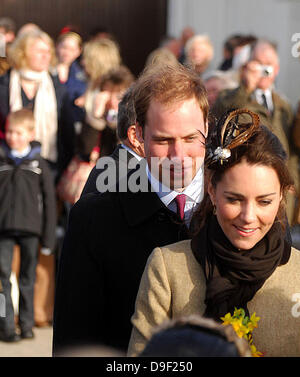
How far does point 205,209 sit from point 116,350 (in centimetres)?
52

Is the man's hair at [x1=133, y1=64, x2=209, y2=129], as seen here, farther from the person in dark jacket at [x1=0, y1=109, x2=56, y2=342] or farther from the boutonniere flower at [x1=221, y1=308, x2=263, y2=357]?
the person in dark jacket at [x1=0, y1=109, x2=56, y2=342]

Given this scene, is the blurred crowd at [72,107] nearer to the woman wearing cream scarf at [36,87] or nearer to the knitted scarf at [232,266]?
the woman wearing cream scarf at [36,87]

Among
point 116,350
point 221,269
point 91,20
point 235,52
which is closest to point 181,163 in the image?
point 221,269

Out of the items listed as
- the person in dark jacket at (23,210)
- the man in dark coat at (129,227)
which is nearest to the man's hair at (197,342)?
the man in dark coat at (129,227)

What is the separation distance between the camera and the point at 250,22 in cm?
1177

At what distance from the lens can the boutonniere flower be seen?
8.04ft

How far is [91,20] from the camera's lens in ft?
48.3

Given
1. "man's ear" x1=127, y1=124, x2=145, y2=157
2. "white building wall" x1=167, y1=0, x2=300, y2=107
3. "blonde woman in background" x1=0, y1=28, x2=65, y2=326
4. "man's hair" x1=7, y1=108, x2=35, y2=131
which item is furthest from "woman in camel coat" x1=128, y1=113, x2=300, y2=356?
"white building wall" x1=167, y1=0, x2=300, y2=107

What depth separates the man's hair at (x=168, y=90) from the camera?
2926mm

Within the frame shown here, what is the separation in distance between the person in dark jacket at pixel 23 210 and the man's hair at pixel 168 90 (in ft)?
11.2

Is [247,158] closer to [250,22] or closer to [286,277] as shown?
[286,277]

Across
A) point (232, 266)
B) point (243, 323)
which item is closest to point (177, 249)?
point (232, 266)

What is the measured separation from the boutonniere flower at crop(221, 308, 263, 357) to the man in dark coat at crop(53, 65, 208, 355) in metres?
0.43

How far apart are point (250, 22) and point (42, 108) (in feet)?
17.3
